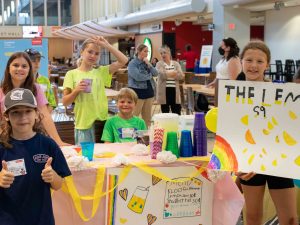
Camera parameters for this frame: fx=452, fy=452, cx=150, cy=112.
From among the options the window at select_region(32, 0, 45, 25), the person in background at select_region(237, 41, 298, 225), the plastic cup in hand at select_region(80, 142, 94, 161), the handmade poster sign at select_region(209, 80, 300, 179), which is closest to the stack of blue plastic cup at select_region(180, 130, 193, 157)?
the handmade poster sign at select_region(209, 80, 300, 179)

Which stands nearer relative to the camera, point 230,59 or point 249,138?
point 249,138

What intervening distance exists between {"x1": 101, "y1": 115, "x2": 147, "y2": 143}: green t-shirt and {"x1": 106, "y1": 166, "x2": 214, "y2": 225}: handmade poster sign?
75 centimetres

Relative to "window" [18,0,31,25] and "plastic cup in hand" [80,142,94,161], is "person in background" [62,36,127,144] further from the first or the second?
"window" [18,0,31,25]

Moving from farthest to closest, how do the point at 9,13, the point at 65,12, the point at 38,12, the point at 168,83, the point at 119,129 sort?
the point at 65,12 < the point at 38,12 < the point at 9,13 < the point at 168,83 < the point at 119,129

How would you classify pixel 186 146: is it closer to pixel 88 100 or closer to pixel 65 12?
pixel 88 100

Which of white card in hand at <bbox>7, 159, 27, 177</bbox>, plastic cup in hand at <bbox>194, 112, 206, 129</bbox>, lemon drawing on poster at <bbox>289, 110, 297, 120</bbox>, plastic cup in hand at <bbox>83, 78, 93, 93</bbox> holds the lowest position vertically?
white card in hand at <bbox>7, 159, 27, 177</bbox>

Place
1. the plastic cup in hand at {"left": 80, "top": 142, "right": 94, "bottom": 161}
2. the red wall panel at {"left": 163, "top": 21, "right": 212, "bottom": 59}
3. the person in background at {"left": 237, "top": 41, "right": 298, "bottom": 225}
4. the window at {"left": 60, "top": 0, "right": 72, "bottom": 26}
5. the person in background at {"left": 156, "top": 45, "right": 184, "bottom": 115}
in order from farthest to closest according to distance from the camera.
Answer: the window at {"left": 60, "top": 0, "right": 72, "bottom": 26}, the red wall panel at {"left": 163, "top": 21, "right": 212, "bottom": 59}, the person in background at {"left": 156, "top": 45, "right": 184, "bottom": 115}, the plastic cup in hand at {"left": 80, "top": 142, "right": 94, "bottom": 161}, the person in background at {"left": 237, "top": 41, "right": 298, "bottom": 225}

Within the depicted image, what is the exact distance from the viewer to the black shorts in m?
2.61

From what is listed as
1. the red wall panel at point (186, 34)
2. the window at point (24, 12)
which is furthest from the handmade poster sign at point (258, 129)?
the window at point (24, 12)

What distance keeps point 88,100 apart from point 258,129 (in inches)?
64.7

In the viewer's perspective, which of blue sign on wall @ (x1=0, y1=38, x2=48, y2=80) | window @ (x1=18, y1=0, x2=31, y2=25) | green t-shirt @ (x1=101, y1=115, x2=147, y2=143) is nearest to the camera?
green t-shirt @ (x1=101, y1=115, x2=147, y2=143)

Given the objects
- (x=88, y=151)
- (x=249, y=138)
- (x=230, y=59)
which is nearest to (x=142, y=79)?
(x=230, y=59)

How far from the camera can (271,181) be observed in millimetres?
2635

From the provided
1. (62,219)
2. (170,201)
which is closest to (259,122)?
(170,201)
